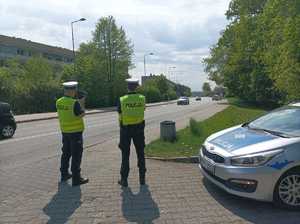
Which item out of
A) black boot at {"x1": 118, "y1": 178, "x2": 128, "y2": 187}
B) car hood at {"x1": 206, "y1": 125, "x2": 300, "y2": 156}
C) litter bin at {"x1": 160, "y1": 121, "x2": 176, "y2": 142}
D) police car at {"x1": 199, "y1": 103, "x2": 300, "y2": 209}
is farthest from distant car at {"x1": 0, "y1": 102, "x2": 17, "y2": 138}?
police car at {"x1": 199, "y1": 103, "x2": 300, "y2": 209}

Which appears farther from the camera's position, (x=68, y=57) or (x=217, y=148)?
(x=68, y=57)

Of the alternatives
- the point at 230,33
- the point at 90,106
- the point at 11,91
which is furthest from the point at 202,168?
the point at 230,33

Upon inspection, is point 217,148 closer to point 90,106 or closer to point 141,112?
point 141,112

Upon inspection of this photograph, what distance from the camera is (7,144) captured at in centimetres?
1262

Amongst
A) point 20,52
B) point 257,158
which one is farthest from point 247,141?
point 20,52

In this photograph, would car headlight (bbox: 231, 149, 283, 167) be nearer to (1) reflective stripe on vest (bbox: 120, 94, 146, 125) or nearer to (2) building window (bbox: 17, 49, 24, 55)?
(1) reflective stripe on vest (bbox: 120, 94, 146, 125)

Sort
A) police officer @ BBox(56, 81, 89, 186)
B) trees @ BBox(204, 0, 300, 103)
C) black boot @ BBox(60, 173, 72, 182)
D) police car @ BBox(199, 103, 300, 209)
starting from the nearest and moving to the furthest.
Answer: police car @ BBox(199, 103, 300, 209)
police officer @ BBox(56, 81, 89, 186)
black boot @ BBox(60, 173, 72, 182)
trees @ BBox(204, 0, 300, 103)

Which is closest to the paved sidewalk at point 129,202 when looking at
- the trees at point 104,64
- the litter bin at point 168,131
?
the litter bin at point 168,131

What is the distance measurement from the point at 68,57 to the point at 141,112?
97623 mm

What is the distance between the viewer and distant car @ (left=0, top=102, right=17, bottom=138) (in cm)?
1418

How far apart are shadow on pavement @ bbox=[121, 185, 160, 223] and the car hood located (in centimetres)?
131

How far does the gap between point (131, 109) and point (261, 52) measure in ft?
85.2

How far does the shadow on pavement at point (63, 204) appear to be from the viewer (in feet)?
16.6

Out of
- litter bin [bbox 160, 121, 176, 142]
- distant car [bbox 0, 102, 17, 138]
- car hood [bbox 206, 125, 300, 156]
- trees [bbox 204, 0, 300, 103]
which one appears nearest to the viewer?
car hood [bbox 206, 125, 300, 156]
